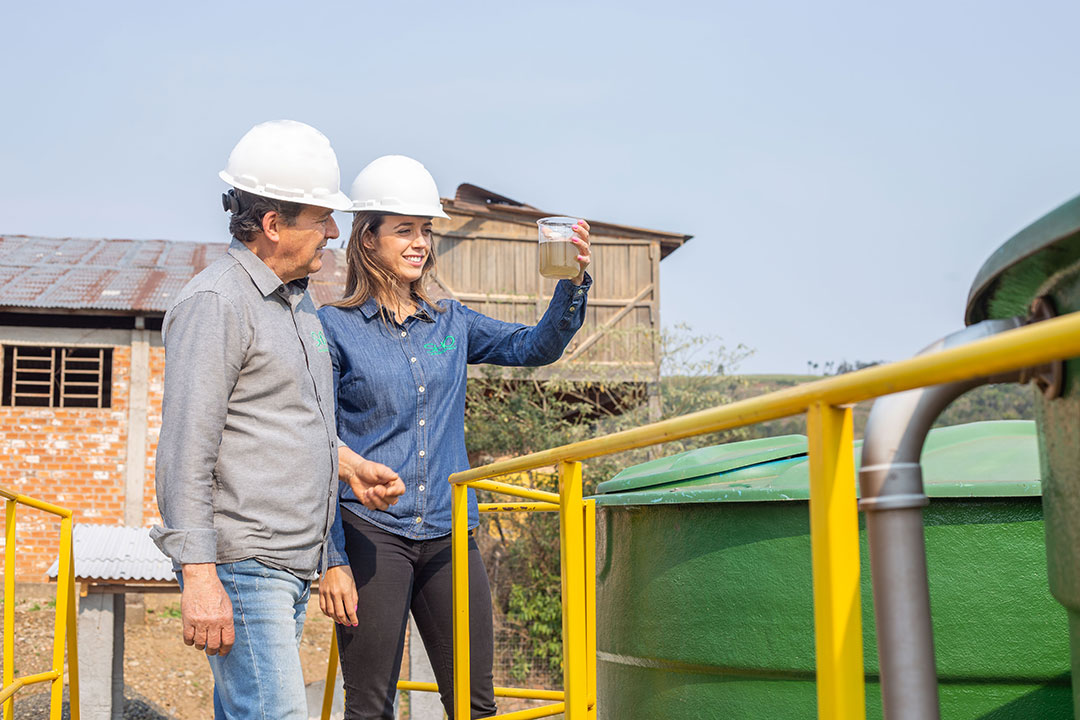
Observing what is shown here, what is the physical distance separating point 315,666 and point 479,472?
956 cm

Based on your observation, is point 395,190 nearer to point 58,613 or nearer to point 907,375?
point 58,613

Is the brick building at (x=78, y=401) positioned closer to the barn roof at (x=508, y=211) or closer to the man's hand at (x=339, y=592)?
the barn roof at (x=508, y=211)

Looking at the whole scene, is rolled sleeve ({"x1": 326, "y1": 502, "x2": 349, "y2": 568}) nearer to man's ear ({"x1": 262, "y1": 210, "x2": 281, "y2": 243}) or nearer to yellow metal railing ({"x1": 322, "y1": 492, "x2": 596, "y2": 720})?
yellow metal railing ({"x1": 322, "y1": 492, "x2": 596, "y2": 720})

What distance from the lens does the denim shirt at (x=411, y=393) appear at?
2.77 metres

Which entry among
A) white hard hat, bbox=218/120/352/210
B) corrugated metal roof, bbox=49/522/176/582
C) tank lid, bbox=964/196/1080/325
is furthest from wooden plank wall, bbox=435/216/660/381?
tank lid, bbox=964/196/1080/325

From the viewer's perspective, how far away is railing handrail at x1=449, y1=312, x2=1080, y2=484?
802 millimetres

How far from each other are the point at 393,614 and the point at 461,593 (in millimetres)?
175

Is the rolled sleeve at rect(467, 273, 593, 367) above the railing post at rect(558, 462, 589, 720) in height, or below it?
above

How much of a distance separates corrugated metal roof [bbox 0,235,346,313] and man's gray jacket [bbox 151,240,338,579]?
33.8 feet

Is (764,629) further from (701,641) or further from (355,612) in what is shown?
(355,612)

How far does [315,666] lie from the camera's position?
11.3 m

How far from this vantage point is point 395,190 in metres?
2.90

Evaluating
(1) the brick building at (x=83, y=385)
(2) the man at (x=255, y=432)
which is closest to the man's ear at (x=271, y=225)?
(2) the man at (x=255, y=432)

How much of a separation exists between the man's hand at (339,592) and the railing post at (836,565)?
1587 millimetres
